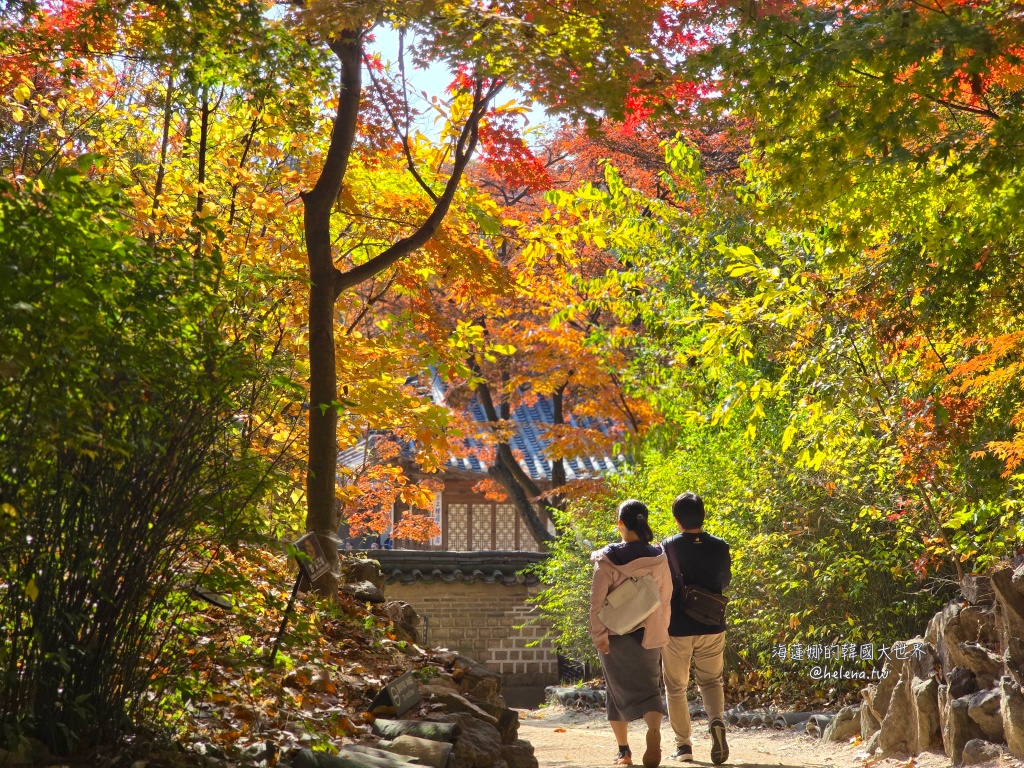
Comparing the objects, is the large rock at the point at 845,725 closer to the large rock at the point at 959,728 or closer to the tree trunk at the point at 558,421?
the large rock at the point at 959,728

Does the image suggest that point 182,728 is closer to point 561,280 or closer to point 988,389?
point 988,389

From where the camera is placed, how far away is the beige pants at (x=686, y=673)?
6766mm

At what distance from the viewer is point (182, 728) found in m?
4.57

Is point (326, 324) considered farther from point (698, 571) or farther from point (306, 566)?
point (698, 571)

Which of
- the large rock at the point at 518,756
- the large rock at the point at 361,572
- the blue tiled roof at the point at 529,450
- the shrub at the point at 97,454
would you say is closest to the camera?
the shrub at the point at 97,454

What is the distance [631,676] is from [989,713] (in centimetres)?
242

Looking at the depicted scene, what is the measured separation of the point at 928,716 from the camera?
742 cm

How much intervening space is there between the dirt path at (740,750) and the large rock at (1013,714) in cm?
11

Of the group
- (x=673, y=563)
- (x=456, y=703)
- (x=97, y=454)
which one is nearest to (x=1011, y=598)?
(x=673, y=563)

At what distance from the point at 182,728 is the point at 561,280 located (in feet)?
22.7

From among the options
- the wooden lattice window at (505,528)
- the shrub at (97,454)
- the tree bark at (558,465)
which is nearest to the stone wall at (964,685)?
the shrub at (97,454)

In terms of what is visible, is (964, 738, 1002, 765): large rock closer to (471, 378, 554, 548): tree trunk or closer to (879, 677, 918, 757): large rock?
(879, 677, 918, 757): large rock

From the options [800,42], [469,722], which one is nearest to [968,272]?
[800,42]

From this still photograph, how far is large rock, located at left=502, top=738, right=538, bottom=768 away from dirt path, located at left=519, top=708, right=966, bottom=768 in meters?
0.91
